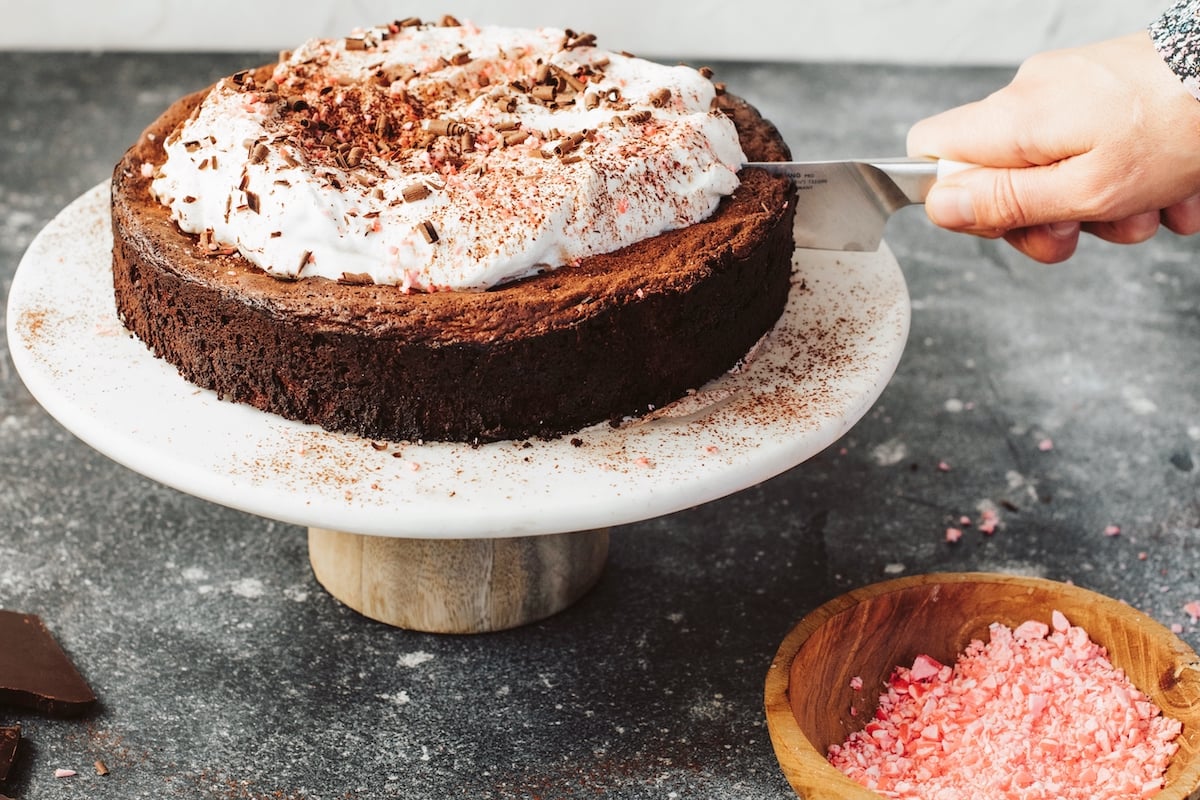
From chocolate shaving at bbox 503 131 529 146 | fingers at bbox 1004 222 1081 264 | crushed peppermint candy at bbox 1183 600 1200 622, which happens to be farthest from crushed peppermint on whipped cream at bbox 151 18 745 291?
crushed peppermint candy at bbox 1183 600 1200 622

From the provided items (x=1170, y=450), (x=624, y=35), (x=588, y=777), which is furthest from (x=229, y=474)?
(x=624, y=35)

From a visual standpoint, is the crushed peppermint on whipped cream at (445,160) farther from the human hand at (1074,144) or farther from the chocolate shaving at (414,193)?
the human hand at (1074,144)

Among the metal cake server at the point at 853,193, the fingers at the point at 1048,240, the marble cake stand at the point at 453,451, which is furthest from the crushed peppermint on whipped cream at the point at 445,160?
the fingers at the point at 1048,240

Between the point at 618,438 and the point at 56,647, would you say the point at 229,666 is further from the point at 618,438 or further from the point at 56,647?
the point at 618,438

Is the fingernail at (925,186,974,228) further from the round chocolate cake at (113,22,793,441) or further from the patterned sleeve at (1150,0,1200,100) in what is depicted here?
the patterned sleeve at (1150,0,1200,100)

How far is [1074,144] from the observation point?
6.18 feet

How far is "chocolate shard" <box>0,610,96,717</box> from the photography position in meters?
2.02

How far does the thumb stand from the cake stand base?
2.56 ft

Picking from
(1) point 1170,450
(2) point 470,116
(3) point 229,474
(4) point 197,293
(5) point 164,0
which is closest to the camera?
(3) point 229,474

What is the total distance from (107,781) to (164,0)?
3.18 meters

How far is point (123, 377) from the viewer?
1979mm

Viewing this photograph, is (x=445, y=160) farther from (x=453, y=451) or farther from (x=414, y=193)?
(x=453, y=451)

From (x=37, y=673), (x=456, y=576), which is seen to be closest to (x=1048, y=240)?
(x=456, y=576)

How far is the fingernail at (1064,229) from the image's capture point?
210 cm
